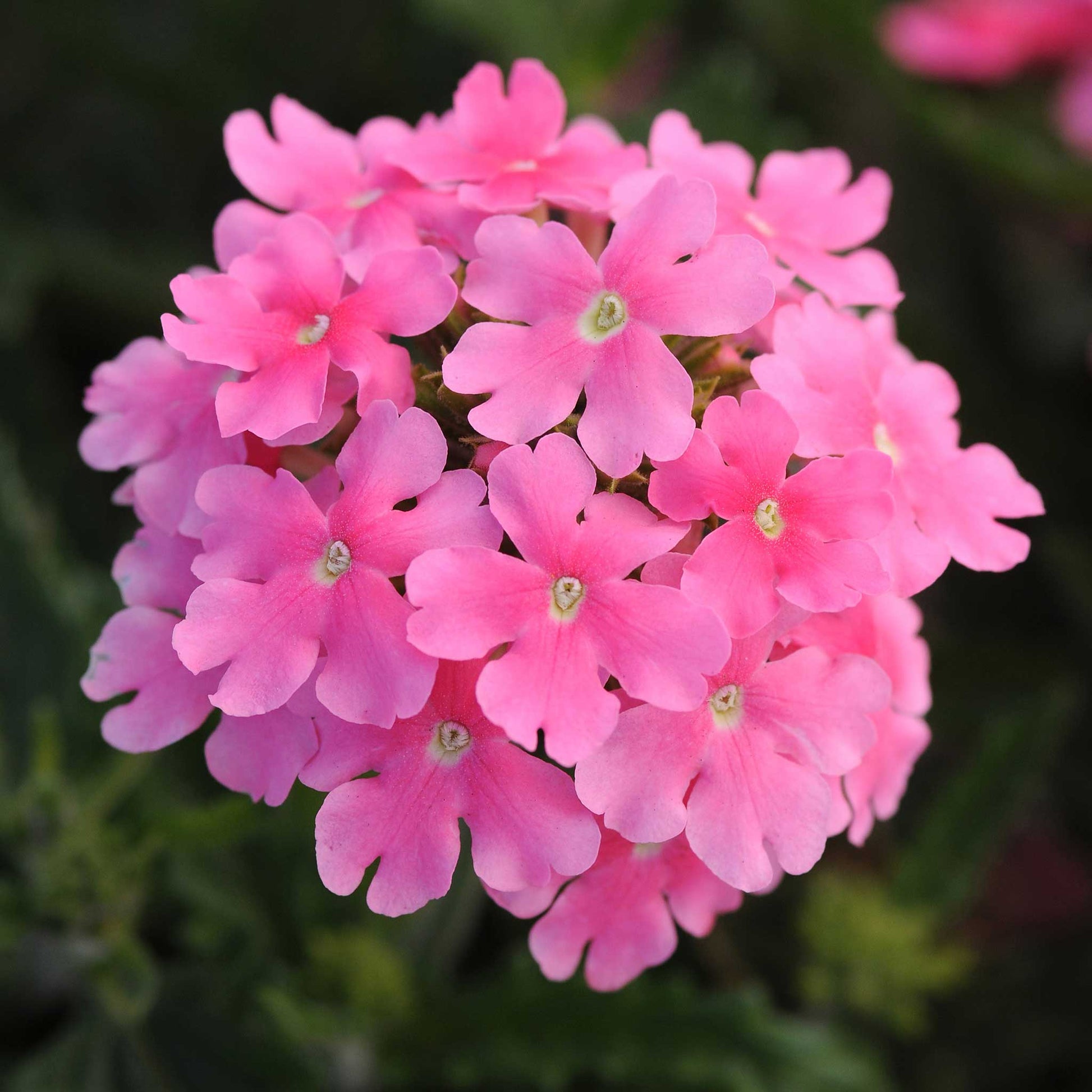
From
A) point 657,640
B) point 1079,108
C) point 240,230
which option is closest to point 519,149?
point 240,230

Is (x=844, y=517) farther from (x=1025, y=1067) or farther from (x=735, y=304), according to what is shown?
(x=1025, y=1067)

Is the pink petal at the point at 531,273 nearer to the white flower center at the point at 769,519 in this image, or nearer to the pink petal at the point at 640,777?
the white flower center at the point at 769,519

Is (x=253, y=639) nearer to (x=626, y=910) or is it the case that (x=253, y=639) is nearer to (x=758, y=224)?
(x=626, y=910)

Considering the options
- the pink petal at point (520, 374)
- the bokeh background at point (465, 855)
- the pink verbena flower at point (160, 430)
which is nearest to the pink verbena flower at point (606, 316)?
the pink petal at point (520, 374)

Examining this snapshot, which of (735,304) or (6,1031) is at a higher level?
(735,304)

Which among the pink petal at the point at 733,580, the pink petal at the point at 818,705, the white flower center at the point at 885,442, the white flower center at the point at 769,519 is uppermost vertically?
the white flower center at the point at 885,442

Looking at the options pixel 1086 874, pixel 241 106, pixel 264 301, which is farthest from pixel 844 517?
pixel 241 106

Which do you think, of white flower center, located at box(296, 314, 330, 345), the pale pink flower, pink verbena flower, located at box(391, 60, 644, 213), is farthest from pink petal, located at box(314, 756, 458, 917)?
the pale pink flower
